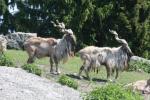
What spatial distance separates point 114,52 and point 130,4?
1696cm

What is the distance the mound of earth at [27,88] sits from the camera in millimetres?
16703

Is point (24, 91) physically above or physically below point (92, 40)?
above

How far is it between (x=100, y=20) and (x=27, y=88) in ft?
84.1

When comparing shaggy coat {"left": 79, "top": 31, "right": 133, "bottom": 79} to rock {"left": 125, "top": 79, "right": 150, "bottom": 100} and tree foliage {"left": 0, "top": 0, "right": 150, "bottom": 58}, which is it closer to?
rock {"left": 125, "top": 79, "right": 150, "bottom": 100}

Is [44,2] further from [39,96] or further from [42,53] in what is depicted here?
[39,96]

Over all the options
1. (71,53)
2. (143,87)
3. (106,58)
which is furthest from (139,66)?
(143,87)

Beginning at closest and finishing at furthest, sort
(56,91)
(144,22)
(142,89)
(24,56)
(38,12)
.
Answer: (56,91) → (142,89) → (24,56) → (144,22) → (38,12)

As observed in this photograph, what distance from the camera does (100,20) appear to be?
141ft

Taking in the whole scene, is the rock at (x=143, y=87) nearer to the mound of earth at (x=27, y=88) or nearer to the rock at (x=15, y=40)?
the mound of earth at (x=27, y=88)

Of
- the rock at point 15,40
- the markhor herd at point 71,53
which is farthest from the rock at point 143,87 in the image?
the rock at point 15,40

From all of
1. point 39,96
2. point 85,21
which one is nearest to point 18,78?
point 39,96

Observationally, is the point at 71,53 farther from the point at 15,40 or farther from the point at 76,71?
the point at 15,40

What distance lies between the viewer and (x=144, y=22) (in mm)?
42844

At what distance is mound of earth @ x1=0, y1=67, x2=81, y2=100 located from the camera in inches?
658
